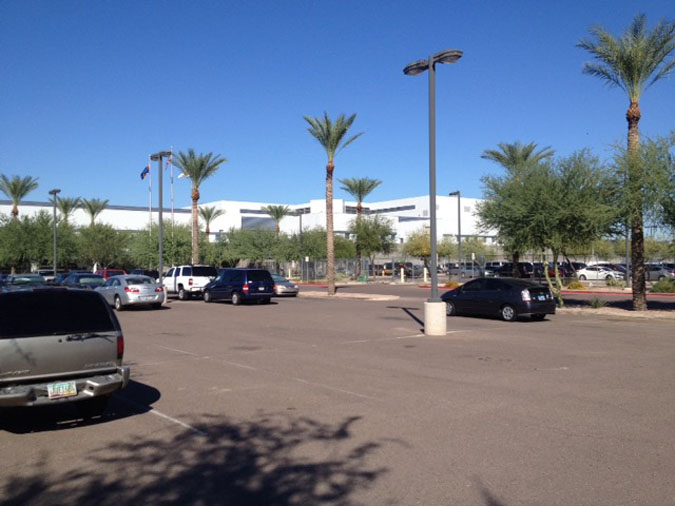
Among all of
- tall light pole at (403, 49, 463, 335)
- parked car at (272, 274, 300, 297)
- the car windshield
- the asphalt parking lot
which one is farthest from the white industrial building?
the asphalt parking lot

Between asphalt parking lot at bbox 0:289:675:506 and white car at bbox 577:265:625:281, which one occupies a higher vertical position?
white car at bbox 577:265:625:281

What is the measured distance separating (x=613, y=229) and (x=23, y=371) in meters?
22.8

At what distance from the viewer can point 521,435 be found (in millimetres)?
7383

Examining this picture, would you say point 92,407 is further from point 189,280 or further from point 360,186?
point 360,186

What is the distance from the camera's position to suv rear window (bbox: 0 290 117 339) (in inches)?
295

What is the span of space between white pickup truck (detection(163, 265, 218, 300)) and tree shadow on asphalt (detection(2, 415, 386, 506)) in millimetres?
27148

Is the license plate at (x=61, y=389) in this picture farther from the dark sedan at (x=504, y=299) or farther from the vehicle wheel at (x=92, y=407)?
the dark sedan at (x=504, y=299)

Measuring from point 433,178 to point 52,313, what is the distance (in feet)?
39.3

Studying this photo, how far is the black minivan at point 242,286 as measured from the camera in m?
30.2

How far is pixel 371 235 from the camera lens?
219 feet

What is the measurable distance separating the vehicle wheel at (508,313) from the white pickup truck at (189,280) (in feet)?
57.6

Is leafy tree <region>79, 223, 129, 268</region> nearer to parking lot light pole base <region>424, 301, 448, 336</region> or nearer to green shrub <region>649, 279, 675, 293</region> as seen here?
green shrub <region>649, 279, 675, 293</region>

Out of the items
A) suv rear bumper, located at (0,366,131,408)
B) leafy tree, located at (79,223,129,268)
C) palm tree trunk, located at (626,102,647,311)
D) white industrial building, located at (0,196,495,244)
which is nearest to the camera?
suv rear bumper, located at (0,366,131,408)

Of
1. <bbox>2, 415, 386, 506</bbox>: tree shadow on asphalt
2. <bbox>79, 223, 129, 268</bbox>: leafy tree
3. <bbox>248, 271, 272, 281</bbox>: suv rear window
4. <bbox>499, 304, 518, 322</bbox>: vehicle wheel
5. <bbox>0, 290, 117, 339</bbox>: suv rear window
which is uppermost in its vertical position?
<bbox>79, 223, 129, 268</bbox>: leafy tree
